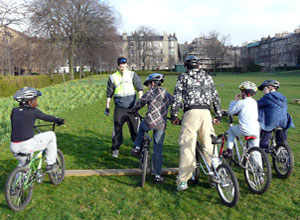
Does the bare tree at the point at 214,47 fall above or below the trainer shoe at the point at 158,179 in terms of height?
above

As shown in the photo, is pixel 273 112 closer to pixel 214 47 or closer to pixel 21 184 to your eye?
pixel 21 184

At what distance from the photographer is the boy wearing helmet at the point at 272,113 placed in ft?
17.3

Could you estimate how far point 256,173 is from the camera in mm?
4496

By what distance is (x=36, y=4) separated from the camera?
1401 inches

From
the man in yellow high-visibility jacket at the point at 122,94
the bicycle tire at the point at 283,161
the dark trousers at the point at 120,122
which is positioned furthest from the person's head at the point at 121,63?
the bicycle tire at the point at 283,161

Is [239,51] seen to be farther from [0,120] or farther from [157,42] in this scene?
[0,120]

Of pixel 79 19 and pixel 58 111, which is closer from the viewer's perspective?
pixel 58 111

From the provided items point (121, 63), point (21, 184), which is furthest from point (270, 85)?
point (21, 184)

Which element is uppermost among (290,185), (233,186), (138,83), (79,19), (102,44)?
(79,19)

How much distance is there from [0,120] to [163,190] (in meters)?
8.31

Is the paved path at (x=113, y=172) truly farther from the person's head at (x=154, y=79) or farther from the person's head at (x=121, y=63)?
the person's head at (x=121, y=63)

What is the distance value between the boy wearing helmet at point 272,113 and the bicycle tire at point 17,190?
4104mm

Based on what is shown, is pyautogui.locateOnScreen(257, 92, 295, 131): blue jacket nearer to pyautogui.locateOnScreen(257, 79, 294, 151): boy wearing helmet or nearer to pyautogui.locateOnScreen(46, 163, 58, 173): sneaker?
pyautogui.locateOnScreen(257, 79, 294, 151): boy wearing helmet

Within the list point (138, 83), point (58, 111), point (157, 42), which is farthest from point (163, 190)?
point (157, 42)
